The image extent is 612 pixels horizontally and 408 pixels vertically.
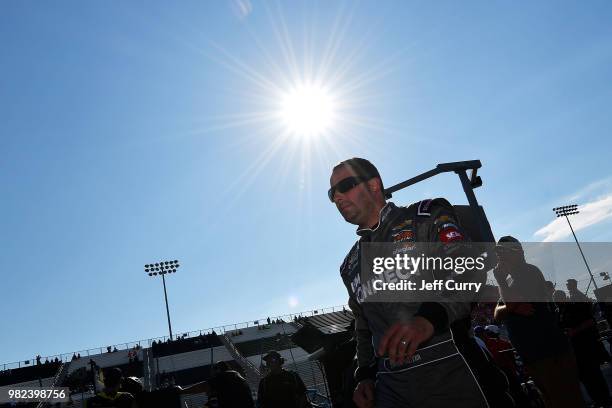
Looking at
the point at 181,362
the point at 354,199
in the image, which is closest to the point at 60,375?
the point at 181,362

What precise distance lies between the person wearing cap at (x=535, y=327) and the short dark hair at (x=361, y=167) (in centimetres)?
215

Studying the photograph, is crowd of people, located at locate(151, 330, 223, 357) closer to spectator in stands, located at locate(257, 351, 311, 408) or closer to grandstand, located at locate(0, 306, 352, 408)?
grandstand, located at locate(0, 306, 352, 408)

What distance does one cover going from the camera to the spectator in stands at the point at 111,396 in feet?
18.4

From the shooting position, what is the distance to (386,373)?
7.23ft

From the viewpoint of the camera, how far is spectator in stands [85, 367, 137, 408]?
561cm

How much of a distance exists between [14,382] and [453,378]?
144 feet

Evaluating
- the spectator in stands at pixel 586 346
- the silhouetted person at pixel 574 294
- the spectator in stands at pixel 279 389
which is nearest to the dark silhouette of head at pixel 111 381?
the spectator in stands at pixel 279 389

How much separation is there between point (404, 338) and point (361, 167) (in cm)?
106

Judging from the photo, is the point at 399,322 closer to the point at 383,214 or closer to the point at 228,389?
the point at 383,214

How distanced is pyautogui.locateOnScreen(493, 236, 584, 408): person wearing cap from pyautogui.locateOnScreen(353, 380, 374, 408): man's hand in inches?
86.3

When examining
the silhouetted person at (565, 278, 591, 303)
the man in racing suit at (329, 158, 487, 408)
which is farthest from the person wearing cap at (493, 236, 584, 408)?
the silhouetted person at (565, 278, 591, 303)

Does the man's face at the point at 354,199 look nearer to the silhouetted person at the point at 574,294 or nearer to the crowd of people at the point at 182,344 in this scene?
the silhouetted person at the point at 574,294

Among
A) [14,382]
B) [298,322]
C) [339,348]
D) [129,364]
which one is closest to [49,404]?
[129,364]

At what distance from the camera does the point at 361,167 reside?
8.11ft
